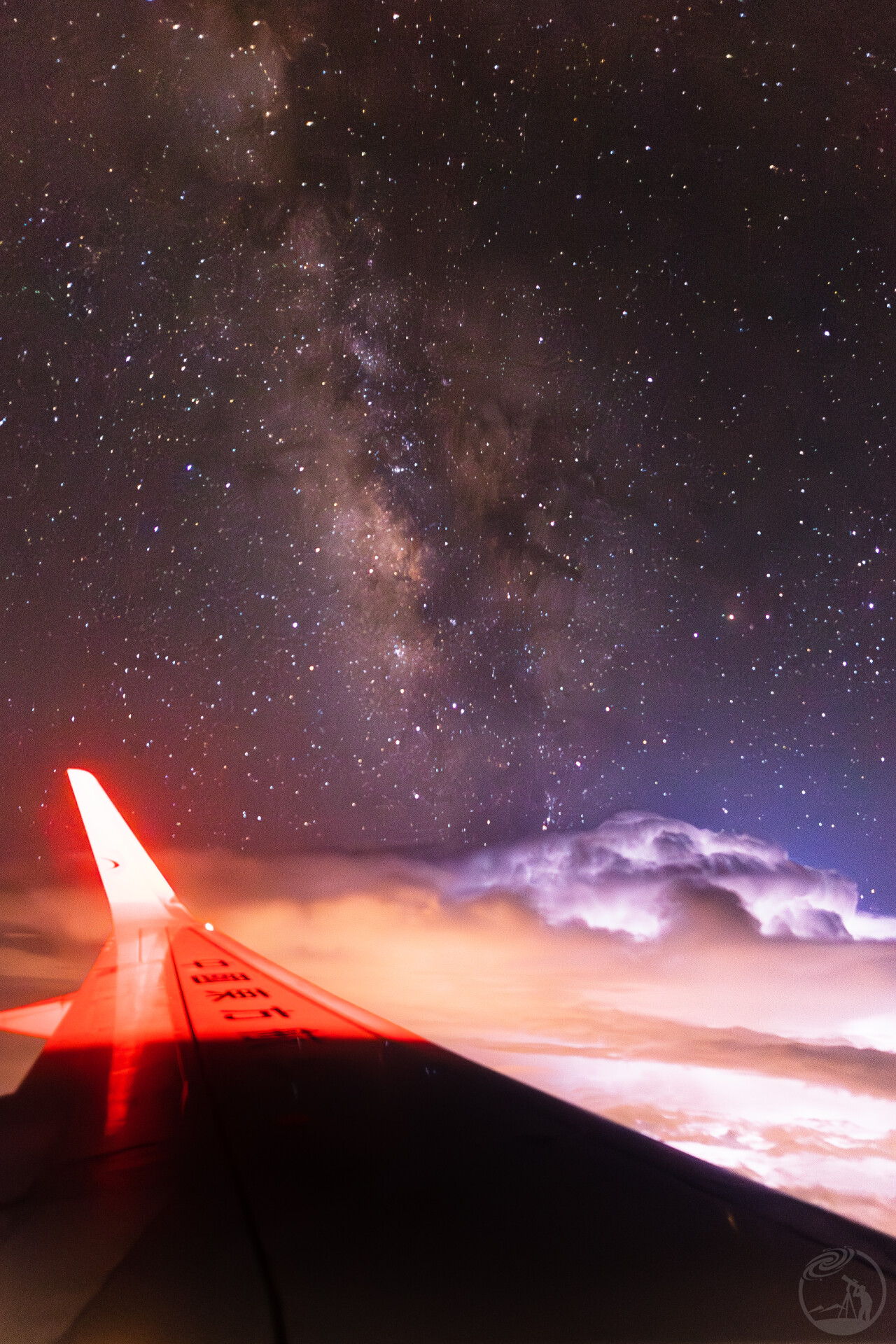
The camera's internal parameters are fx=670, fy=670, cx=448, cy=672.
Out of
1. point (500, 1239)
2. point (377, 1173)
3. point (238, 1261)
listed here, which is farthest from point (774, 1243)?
point (238, 1261)

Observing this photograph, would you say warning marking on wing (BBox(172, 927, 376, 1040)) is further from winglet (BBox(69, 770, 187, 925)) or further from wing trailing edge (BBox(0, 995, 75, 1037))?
winglet (BBox(69, 770, 187, 925))

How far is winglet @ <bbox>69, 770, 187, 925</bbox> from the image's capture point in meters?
4.16

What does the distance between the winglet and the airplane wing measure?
8.71ft

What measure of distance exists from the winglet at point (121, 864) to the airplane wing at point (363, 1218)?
266 centimetres

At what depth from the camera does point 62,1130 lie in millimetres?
1277

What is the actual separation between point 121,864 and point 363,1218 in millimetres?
3940

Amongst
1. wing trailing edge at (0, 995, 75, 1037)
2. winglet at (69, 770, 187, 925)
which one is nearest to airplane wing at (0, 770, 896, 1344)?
wing trailing edge at (0, 995, 75, 1037)

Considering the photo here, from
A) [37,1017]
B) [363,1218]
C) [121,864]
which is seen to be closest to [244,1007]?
[37,1017]

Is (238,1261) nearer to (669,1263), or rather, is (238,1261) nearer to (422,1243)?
(422,1243)

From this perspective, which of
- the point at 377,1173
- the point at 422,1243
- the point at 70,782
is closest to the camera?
the point at 422,1243

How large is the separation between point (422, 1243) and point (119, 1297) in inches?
13.7

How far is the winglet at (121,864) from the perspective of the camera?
4.16 metres

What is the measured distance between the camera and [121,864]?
4285 mm

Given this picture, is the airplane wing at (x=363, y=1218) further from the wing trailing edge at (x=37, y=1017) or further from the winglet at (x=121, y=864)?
the winglet at (x=121, y=864)
